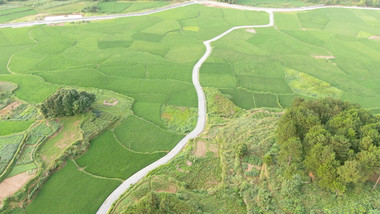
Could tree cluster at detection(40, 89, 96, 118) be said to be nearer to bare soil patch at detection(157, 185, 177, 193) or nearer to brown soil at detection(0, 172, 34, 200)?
brown soil at detection(0, 172, 34, 200)

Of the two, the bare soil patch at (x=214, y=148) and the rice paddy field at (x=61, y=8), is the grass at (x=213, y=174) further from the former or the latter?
the rice paddy field at (x=61, y=8)

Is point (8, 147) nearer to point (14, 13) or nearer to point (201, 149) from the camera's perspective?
point (201, 149)

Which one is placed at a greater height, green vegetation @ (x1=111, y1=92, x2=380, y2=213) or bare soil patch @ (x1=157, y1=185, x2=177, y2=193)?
green vegetation @ (x1=111, y1=92, x2=380, y2=213)

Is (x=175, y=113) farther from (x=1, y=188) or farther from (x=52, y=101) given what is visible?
(x=1, y=188)

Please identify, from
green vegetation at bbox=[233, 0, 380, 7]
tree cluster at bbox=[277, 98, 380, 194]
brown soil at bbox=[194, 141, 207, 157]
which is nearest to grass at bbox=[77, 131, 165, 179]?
brown soil at bbox=[194, 141, 207, 157]

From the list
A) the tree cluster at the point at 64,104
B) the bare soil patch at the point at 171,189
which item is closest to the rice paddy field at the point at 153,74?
the tree cluster at the point at 64,104
